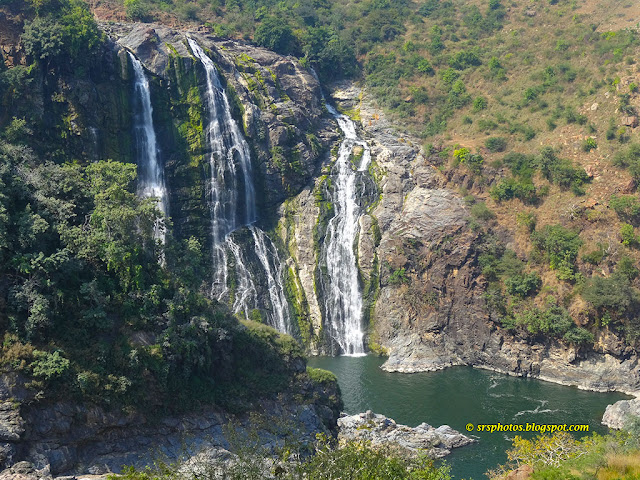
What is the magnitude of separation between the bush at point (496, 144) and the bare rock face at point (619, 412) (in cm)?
2639

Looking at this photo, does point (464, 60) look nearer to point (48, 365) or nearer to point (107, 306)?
point (107, 306)

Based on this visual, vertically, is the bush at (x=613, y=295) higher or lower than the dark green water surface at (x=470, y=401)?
higher

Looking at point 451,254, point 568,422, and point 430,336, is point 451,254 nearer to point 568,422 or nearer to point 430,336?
point 430,336

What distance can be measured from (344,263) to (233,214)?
33.6ft

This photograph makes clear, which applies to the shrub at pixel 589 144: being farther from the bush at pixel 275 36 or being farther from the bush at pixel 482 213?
the bush at pixel 275 36

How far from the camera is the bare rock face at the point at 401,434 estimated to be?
29.5 m

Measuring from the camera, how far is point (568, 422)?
1300 inches

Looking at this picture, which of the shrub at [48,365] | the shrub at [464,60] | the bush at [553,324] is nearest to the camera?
the shrub at [48,365]

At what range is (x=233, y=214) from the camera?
49.9 meters

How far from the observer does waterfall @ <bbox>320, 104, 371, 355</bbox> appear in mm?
47625

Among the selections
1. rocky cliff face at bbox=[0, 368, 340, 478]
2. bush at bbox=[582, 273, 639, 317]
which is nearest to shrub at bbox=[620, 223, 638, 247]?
bush at bbox=[582, 273, 639, 317]

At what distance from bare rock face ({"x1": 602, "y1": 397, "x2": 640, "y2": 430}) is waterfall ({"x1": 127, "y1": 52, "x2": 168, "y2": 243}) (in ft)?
110

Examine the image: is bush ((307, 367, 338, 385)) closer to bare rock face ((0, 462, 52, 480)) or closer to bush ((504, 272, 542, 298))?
bare rock face ((0, 462, 52, 480))

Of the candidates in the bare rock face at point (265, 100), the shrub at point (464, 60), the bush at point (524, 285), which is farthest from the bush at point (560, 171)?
the shrub at point (464, 60)
